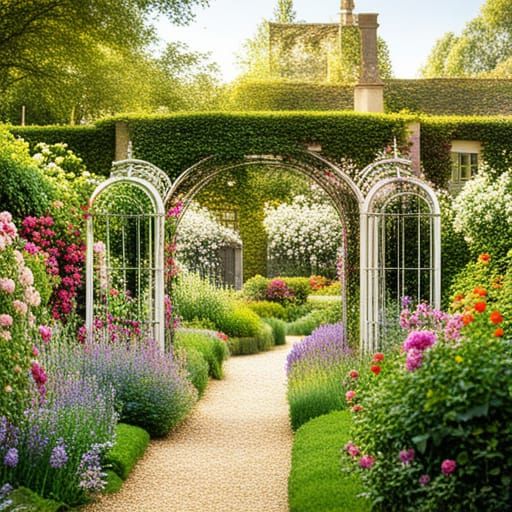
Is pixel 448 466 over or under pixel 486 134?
under

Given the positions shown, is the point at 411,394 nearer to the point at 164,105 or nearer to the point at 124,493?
the point at 124,493

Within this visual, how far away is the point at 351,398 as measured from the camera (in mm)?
5484

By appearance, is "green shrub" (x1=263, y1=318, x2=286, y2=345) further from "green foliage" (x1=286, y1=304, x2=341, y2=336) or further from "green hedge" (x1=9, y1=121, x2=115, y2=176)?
"green hedge" (x1=9, y1=121, x2=115, y2=176)

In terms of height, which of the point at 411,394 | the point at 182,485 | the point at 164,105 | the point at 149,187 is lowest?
the point at 182,485

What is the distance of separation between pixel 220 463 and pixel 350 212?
4.83 meters

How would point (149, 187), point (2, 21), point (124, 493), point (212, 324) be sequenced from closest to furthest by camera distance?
point (124, 493) < point (149, 187) < point (212, 324) < point (2, 21)

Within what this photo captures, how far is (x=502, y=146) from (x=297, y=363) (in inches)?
381

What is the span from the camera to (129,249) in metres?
11.4

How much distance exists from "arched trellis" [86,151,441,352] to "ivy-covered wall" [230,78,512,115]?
44.7ft

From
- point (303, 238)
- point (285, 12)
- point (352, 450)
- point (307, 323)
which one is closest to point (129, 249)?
point (352, 450)

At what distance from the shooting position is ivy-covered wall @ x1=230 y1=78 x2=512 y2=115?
25625 millimetres

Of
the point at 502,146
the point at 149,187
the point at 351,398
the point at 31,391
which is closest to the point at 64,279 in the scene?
the point at 149,187

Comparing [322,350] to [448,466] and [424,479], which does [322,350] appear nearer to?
[424,479]

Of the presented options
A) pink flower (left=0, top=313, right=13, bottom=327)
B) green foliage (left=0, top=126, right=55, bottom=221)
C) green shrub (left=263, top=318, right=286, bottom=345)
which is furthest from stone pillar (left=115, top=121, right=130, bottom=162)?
pink flower (left=0, top=313, right=13, bottom=327)
